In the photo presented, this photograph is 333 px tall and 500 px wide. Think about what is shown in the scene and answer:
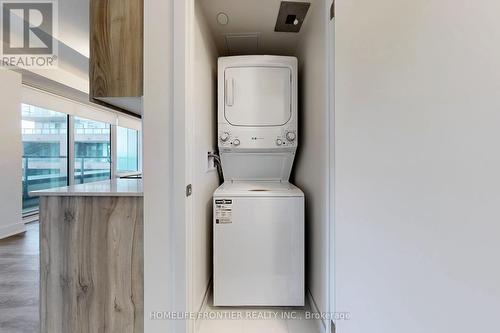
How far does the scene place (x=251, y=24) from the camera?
207cm

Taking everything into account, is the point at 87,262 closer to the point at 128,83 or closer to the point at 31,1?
the point at 128,83

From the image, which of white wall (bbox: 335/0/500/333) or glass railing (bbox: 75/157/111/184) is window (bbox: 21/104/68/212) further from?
white wall (bbox: 335/0/500/333)

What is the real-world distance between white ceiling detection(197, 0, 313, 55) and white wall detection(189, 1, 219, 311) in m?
0.09

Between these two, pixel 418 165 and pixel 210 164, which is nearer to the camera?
pixel 418 165

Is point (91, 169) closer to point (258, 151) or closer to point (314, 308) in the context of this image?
point (258, 151)

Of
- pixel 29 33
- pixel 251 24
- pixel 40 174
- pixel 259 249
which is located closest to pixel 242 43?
pixel 251 24

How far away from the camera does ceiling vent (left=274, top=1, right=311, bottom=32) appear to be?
1788 mm

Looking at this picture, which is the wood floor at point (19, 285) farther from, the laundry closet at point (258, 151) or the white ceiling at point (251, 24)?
the white ceiling at point (251, 24)

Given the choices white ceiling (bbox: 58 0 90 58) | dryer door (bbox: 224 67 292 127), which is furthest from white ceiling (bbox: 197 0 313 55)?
white ceiling (bbox: 58 0 90 58)

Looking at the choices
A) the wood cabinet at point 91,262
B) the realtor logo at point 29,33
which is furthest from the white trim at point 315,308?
the realtor logo at point 29,33

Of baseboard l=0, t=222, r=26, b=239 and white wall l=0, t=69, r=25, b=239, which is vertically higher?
white wall l=0, t=69, r=25, b=239

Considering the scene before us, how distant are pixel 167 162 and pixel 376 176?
A: 99cm

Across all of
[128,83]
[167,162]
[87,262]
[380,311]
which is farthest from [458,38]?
[87,262]

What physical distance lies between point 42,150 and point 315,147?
536 centimetres
